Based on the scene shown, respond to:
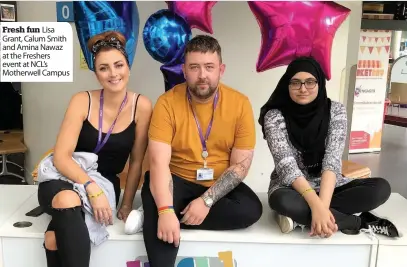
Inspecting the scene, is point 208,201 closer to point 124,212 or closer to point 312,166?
point 124,212

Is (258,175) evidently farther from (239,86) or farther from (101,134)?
(101,134)

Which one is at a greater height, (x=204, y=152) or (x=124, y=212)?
(x=204, y=152)

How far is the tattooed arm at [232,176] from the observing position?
165 centimetres

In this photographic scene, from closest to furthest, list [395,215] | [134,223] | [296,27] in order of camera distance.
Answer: [134,223], [395,215], [296,27]

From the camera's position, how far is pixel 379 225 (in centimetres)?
170

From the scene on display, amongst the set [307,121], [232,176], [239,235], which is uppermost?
[307,121]

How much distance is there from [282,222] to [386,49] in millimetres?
4171

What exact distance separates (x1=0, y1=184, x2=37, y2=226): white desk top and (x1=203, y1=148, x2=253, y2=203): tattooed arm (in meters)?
0.87

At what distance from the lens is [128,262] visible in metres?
1.65

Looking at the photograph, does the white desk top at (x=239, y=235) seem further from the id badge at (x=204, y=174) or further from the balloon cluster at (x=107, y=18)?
A: the balloon cluster at (x=107, y=18)

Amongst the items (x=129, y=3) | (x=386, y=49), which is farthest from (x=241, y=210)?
(x=386, y=49)

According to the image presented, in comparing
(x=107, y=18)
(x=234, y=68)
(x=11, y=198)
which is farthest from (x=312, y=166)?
(x=107, y=18)

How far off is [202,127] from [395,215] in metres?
0.94

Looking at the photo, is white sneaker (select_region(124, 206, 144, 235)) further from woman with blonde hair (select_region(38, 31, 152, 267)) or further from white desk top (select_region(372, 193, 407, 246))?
white desk top (select_region(372, 193, 407, 246))
